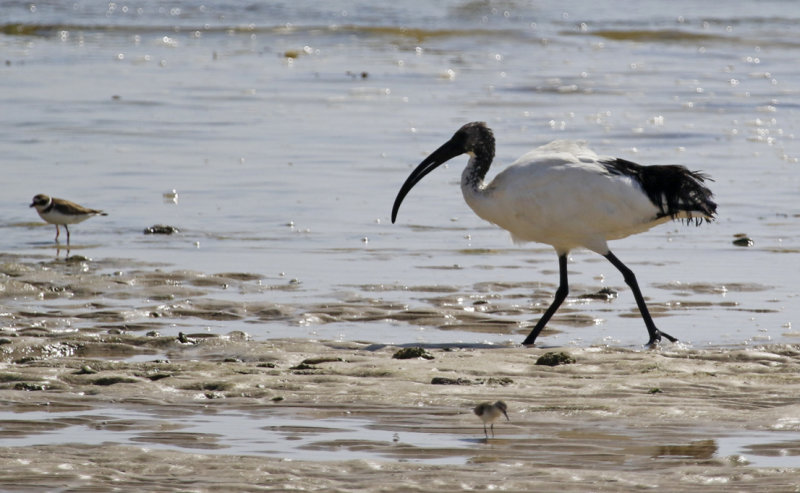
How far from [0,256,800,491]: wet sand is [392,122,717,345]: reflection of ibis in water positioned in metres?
1.09

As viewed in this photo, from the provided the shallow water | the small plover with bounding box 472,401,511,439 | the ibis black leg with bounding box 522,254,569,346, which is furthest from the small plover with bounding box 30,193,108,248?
the small plover with bounding box 472,401,511,439

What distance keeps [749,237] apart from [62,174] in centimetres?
689

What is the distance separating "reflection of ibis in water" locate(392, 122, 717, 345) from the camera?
9219 millimetres

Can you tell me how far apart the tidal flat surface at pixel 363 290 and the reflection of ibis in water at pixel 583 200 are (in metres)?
0.56

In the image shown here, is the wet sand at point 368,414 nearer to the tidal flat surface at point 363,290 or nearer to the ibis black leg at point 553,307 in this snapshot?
the tidal flat surface at point 363,290

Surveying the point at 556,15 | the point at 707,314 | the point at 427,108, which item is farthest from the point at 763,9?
the point at 707,314

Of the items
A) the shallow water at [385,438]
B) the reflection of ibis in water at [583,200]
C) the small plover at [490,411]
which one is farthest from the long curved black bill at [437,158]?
the small plover at [490,411]

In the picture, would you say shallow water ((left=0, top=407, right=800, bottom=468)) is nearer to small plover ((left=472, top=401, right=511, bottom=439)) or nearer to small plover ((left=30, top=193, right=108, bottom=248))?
Answer: small plover ((left=472, top=401, right=511, bottom=439))

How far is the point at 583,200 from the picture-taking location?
9.23 m

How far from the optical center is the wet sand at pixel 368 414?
552cm

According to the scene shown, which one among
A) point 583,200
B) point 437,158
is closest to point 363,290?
point 437,158

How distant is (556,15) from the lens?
120ft

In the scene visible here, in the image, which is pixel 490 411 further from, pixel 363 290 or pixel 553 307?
pixel 363 290

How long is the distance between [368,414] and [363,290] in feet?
11.8
